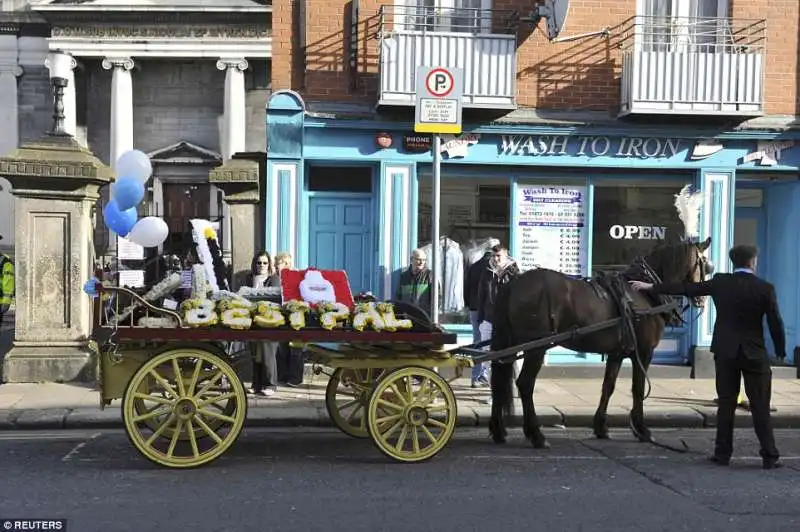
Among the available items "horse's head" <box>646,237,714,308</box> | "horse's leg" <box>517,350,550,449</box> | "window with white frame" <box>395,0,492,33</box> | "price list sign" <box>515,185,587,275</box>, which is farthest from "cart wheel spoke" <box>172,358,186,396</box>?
"window with white frame" <box>395,0,492,33</box>

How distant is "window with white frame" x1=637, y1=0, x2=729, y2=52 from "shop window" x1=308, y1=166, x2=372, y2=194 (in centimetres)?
446

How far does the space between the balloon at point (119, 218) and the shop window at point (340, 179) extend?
257 cm

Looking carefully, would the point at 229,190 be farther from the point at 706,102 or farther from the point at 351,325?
the point at 706,102

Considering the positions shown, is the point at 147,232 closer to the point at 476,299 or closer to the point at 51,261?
the point at 51,261

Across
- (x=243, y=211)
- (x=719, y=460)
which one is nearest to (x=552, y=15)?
(x=243, y=211)

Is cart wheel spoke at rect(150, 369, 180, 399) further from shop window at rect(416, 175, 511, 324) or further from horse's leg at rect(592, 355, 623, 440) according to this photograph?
shop window at rect(416, 175, 511, 324)

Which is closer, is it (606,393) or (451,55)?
(606,393)

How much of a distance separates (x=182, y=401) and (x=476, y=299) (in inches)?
201

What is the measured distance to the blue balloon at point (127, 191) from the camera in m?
9.48

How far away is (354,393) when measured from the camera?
731 centimetres

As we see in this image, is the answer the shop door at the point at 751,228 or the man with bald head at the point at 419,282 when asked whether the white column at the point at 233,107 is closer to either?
the man with bald head at the point at 419,282

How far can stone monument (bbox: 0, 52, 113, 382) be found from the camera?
33.4 ft

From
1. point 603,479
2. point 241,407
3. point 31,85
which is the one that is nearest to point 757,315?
point 603,479

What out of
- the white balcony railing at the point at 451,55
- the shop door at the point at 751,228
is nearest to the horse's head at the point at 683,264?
the white balcony railing at the point at 451,55
